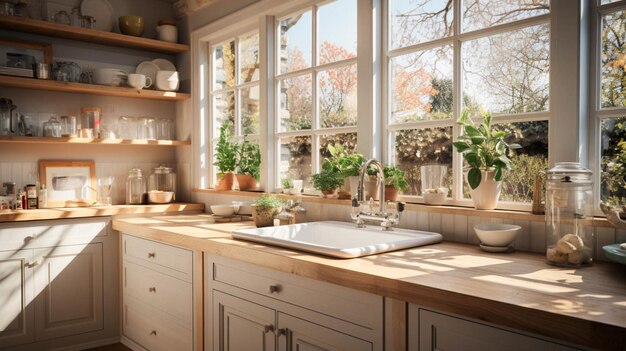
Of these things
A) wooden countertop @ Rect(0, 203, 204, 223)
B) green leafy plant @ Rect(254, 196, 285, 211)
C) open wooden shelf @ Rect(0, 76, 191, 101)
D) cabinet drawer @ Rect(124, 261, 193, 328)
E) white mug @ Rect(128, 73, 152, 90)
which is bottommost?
cabinet drawer @ Rect(124, 261, 193, 328)

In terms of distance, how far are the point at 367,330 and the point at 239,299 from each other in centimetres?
79

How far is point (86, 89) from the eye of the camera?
3.60m

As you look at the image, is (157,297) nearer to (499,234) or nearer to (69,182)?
(69,182)

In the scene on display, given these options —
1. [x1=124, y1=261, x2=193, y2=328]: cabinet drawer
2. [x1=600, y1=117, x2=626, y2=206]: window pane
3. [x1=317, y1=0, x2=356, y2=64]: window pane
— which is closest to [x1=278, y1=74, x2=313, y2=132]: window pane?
[x1=317, y1=0, x2=356, y2=64]: window pane

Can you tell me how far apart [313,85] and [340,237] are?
3.35 feet

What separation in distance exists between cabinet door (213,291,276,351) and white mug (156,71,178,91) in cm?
212

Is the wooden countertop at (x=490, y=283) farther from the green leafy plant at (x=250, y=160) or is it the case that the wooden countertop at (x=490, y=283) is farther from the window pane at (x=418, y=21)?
the green leafy plant at (x=250, y=160)

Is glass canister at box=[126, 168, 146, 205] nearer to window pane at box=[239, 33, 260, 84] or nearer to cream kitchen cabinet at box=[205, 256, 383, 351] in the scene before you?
window pane at box=[239, 33, 260, 84]

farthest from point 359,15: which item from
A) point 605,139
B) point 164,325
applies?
point 164,325

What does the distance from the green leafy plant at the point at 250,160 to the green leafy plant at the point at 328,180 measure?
0.76 meters

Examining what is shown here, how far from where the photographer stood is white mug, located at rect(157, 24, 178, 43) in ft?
13.3

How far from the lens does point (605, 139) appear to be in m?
1.88

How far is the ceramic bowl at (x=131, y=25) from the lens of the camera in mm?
3842

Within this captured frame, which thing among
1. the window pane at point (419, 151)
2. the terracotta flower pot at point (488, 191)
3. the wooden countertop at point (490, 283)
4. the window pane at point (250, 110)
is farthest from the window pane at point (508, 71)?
the window pane at point (250, 110)
